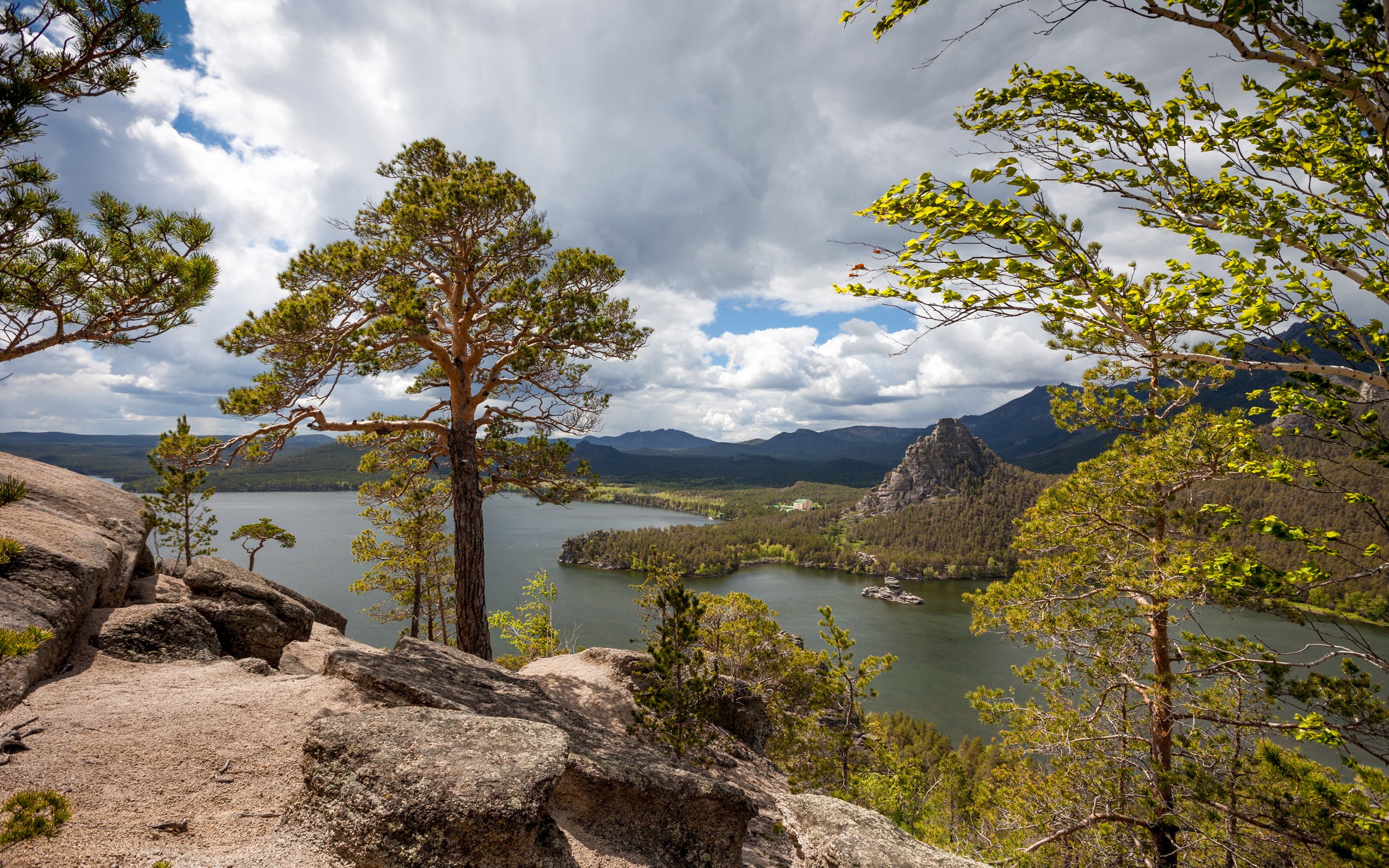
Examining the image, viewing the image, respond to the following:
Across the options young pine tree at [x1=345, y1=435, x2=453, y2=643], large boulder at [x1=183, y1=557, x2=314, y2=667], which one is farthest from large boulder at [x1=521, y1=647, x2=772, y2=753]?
young pine tree at [x1=345, y1=435, x2=453, y2=643]

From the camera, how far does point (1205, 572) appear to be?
3.92 m

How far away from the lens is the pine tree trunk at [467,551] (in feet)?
29.4

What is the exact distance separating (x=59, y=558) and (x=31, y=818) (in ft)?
21.1

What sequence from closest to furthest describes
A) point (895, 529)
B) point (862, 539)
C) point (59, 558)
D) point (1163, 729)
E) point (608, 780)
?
point (608, 780) → point (59, 558) → point (1163, 729) → point (862, 539) → point (895, 529)

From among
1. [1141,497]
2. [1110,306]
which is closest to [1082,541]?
[1141,497]

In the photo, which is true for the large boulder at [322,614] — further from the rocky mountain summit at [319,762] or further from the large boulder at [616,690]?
the large boulder at [616,690]

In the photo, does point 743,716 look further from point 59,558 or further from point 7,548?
point 59,558

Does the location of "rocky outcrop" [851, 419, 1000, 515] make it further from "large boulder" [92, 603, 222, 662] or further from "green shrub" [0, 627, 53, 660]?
"green shrub" [0, 627, 53, 660]

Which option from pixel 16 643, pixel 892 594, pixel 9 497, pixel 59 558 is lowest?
pixel 892 594

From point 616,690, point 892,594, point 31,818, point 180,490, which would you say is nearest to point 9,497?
point 31,818

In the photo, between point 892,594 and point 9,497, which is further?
point 892,594

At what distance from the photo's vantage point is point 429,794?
3523 mm

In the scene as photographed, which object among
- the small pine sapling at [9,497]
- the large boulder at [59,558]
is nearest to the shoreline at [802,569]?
the large boulder at [59,558]

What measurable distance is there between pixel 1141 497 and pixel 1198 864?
4675 mm
